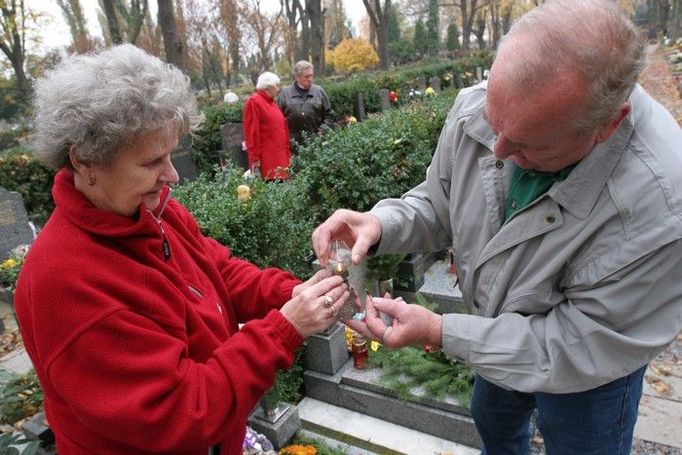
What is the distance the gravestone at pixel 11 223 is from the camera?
259 inches

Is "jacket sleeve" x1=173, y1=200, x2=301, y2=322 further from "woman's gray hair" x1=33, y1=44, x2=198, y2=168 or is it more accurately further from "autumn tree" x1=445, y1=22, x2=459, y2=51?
"autumn tree" x1=445, y1=22, x2=459, y2=51

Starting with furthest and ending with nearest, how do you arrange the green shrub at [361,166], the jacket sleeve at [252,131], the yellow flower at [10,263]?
the jacket sleeve at [252,131] < the yellow flower at [10,263] < the green shrub at [361,166]

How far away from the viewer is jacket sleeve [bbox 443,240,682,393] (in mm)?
1360

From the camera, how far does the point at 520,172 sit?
1.68m

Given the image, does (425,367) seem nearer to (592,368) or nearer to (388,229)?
(388,229)

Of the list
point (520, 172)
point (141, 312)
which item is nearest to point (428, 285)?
point (520, 172)

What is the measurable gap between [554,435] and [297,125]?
6421 mm

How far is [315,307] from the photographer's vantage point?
1.56 metres

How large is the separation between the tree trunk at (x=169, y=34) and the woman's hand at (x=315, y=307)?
33.2ft

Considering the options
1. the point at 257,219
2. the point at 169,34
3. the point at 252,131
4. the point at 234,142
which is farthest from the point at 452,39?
the point at 257,219

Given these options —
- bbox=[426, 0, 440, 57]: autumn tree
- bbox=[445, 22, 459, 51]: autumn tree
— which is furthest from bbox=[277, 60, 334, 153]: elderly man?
bbox=[445, 22, 459, 51]: autumn tree

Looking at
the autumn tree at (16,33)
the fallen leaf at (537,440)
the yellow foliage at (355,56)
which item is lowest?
the fallen leaf at (537,440)

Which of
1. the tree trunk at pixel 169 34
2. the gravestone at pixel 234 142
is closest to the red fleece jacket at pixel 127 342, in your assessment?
the gravestone at pixel 234 142

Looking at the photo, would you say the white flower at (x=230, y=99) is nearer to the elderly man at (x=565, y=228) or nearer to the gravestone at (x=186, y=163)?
the gravestone at (x=186, y=163)
